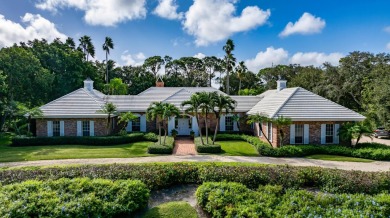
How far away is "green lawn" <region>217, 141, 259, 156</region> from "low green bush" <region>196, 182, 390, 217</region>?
954 cm

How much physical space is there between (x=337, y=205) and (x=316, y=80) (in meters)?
38.6

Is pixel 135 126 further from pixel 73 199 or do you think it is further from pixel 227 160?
pixel 73 199

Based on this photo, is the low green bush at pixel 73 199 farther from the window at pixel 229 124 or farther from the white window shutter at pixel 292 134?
the window at pixel 229 124

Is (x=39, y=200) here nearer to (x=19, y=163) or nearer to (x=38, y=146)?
(x=19, y=163)

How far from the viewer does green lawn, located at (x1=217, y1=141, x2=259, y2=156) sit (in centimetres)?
1780

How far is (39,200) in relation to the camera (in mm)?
6641

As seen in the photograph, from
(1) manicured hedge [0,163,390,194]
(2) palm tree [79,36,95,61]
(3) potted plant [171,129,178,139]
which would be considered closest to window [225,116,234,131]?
(3) potted plant [171,129,178,139]

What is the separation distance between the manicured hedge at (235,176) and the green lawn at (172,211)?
145cm

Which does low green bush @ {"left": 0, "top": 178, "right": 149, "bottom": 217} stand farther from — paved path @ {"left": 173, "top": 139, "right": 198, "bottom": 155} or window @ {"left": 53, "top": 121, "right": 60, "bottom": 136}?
window @ {"left": 53, "top": 121, "right": 60, "bottom": 136}

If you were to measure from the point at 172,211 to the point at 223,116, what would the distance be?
61.8 feet

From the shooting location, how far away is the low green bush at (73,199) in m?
6.31

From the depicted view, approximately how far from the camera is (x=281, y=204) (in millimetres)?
7281

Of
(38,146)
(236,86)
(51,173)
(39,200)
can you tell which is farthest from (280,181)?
(236,86)

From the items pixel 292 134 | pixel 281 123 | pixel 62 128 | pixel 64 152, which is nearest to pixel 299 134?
pixel 292 134
